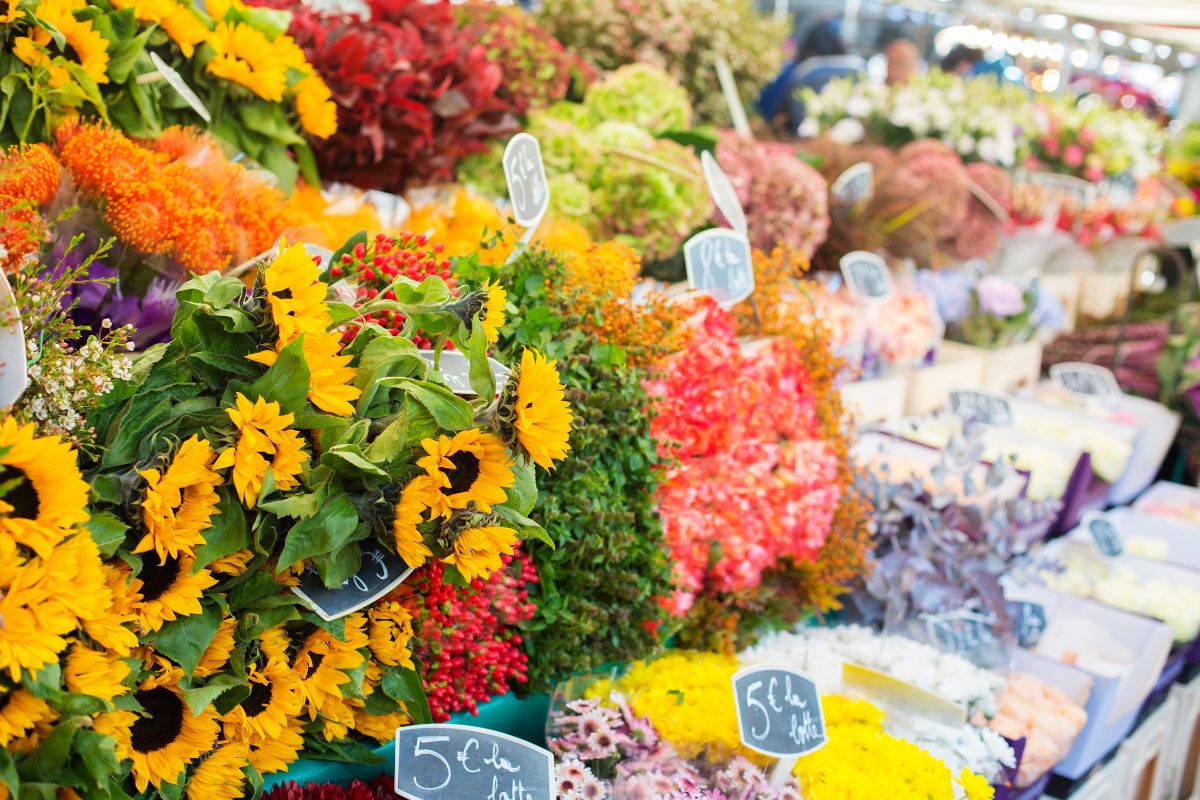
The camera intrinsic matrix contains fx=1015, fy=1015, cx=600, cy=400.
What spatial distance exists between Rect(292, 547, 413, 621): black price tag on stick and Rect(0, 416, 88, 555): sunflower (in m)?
0.27

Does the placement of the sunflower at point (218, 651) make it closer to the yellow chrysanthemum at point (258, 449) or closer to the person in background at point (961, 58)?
the yellow chrysanthemum at point (258, 449)

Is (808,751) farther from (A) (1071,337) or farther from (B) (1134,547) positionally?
(A) (1071,337)

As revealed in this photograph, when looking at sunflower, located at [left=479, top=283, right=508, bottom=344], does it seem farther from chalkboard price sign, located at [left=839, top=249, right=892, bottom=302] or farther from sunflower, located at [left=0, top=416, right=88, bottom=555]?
chalkboard price sign, located at [left=839, top=249, right=892, bottom=302]

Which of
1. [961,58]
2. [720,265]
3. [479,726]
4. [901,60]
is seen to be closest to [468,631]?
[479,726]

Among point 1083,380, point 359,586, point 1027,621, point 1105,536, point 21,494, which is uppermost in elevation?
point 21,494

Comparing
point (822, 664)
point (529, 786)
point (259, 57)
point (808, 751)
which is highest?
point (259, 57)

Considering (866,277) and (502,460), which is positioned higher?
(502,460)

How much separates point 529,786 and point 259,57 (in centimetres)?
123

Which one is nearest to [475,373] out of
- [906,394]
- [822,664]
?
[822,664]

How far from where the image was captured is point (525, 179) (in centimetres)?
154

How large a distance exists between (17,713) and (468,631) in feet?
1.98

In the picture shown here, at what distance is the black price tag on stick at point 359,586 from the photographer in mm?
1075

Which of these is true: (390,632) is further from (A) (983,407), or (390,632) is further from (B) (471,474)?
(A) (983,407)

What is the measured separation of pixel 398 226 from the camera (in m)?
1.91
